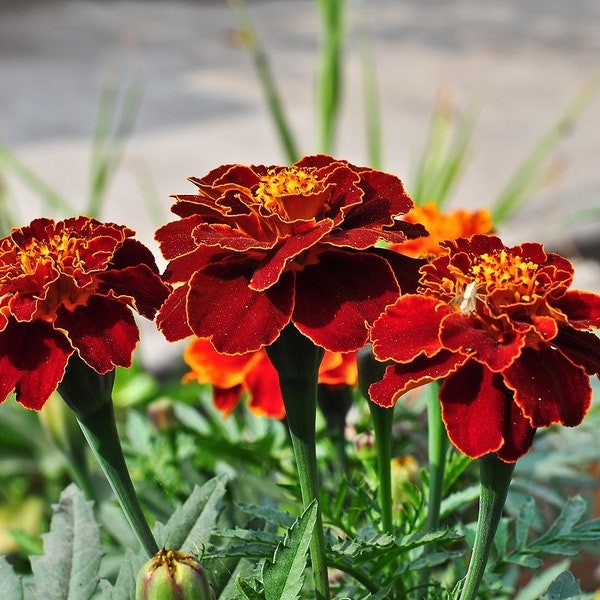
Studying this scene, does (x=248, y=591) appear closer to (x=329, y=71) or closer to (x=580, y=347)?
(x=580, y=347)

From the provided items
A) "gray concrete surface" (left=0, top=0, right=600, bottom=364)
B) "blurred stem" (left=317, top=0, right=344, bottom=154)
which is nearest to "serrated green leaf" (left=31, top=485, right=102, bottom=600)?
"blurred stem" (left=317, top=0, right=344, bottom=154)

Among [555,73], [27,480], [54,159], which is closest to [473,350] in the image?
[27,480]

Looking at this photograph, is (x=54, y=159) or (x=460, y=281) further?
(x=54, y=159)

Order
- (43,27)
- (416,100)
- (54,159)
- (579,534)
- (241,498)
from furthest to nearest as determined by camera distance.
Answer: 1. (43,27)
2. (416,100)
3. (54,159)
4. (241,498)
5. (579,534)

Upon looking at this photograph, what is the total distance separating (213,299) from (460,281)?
0.10 metres

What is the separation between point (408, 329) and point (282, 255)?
5 cm

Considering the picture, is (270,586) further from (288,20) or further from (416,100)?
(288,20)

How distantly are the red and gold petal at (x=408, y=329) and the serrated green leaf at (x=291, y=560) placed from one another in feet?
0.23

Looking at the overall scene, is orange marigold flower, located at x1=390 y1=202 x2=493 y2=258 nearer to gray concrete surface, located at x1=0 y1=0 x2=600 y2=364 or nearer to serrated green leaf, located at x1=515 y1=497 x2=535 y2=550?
serrated green leaf, located at x1=515 y1=497 x2=535 y2=550

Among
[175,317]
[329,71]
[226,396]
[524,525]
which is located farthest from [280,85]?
[175,317]

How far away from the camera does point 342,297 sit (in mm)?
395

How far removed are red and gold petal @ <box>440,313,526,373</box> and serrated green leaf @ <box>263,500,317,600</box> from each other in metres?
0.09

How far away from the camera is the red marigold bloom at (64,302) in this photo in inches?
15.7

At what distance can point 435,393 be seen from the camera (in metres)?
0.53
